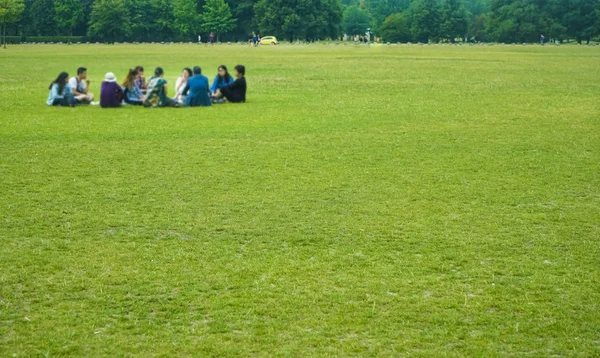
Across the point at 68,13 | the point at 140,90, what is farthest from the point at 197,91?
the point at 68,13

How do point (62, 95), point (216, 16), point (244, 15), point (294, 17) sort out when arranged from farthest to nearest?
point (244, 15) < point (216, 16) < point (294, 17) < point (62, 95)

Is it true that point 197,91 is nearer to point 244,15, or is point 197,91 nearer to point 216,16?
point 216,16

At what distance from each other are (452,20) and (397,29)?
8.53 meters

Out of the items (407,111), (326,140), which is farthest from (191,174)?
(407,111)

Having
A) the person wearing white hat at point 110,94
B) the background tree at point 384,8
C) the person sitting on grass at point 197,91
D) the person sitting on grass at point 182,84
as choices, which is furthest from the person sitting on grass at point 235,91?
the background tree at point 384,8

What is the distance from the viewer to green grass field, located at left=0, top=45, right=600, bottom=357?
5.14 m

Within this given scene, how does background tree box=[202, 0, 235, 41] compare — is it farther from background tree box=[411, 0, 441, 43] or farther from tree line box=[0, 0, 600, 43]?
background tree box=[411, 0, 441, 43]

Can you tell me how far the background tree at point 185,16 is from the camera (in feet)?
346

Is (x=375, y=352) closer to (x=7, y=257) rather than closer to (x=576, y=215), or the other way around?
(x=7, y=257)

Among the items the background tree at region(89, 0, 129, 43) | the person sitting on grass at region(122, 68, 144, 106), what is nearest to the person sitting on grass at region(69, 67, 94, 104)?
the person sitting on grass at region(122, 68, 144, 106)

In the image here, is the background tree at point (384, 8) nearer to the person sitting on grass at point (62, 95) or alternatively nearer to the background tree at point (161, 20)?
the background tree at point (161, 20)

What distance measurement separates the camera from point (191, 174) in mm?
10453

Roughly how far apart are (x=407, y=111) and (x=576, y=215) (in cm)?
999

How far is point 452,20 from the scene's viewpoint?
4058 inches
